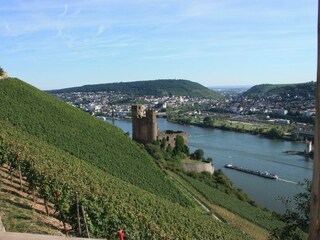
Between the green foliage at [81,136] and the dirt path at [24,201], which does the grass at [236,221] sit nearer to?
the green foliage at [81,136]

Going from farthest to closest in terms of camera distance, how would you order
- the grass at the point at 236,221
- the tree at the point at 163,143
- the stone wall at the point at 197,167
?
the tree at the point at 163,143
the stone wall at the point at 197,167
the grass at the point at 236,221

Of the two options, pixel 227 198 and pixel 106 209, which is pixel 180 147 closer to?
pixel 227 198

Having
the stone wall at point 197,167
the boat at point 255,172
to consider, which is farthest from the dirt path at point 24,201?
the boat at point 255,172

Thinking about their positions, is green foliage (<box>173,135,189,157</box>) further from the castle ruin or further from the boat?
the boat

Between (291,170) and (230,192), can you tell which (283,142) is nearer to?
(291,170)

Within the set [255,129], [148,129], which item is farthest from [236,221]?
→ [255,129]

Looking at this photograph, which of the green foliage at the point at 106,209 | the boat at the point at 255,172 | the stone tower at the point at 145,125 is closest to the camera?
the green foliage at the point at 106,209

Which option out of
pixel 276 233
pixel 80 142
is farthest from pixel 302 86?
pixel 276 233
